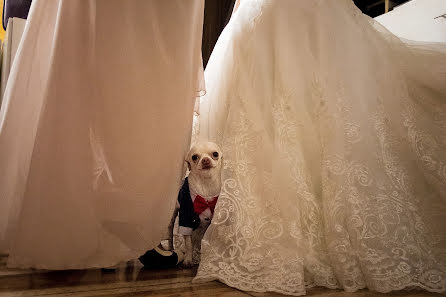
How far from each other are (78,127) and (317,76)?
80 centimetres

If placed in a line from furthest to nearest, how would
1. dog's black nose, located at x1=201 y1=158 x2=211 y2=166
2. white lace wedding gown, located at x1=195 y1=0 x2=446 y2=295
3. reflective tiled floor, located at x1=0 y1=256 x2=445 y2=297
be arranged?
dog's black nose, located at x1=201 y1=158 x2=211 y2=166, white lace wedding gown, located at x1=195 y1=0 x2=446 y2=295, reflective tiled floor, located at x1=0 y1=256 x2=445 y2=297

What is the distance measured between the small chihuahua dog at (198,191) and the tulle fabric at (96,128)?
0.27 ft

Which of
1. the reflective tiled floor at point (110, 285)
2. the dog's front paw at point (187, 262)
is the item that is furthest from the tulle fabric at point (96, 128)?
the dog's front paw at point (187, 262)

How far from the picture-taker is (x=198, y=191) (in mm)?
1001

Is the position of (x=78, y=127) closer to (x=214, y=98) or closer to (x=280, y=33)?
(x=214, y=98)

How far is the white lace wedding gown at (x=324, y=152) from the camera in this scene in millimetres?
753

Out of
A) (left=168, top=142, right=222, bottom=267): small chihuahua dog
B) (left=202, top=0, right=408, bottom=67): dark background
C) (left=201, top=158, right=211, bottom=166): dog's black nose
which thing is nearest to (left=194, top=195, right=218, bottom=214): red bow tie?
(left=168, top=142, right=222, bottom=267): small chihuahua dog

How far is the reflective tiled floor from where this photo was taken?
65cm

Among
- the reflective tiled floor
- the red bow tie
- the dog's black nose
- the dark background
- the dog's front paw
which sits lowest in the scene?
the dog's front paw

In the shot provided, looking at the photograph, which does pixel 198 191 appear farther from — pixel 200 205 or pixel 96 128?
pixel 96 128

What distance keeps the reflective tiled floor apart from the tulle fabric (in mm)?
52

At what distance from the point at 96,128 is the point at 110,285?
389 millimetres

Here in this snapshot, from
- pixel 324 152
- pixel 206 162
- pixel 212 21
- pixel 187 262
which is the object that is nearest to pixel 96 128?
pixel 206 162

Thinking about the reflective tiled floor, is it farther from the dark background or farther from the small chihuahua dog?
the dark background
